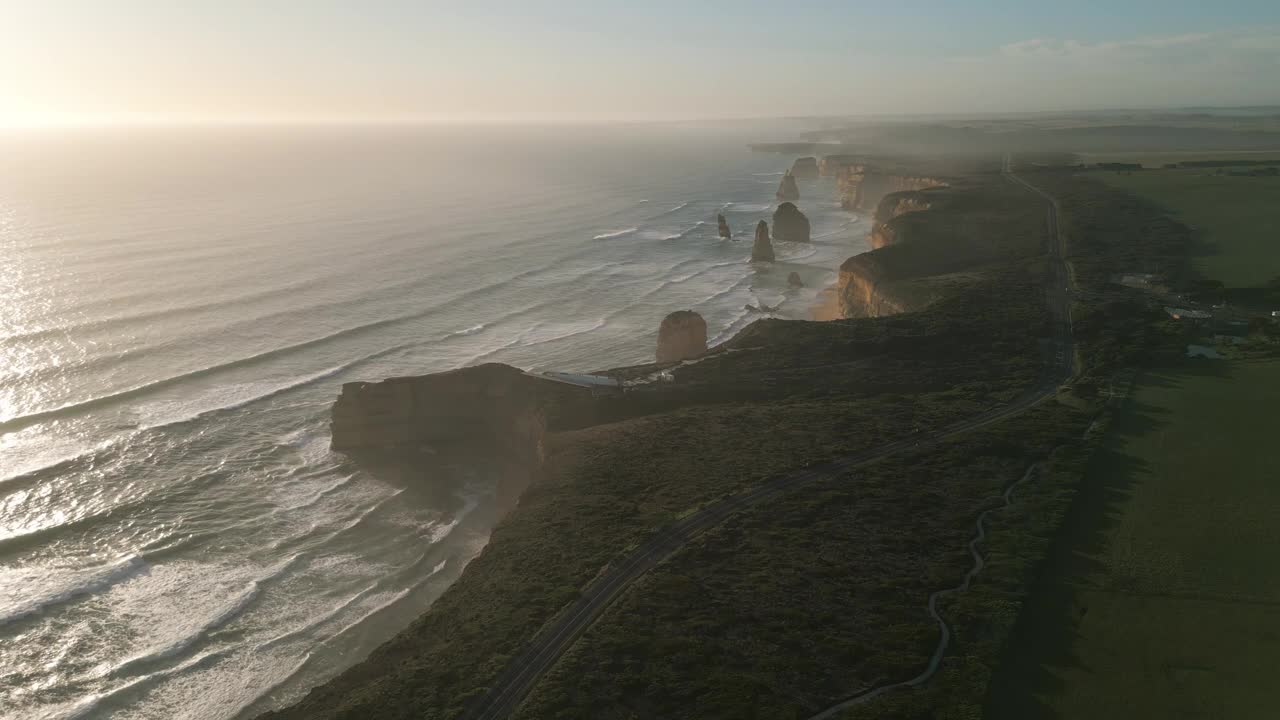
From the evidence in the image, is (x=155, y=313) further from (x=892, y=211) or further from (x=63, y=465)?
(x=892, y=211)

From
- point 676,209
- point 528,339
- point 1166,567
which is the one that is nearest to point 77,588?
point 528,339

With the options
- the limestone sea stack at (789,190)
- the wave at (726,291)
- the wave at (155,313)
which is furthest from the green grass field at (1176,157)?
the wave at (155,313)

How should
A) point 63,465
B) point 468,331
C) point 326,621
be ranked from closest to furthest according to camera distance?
point 326,621 < point 63,465 < point 468,331

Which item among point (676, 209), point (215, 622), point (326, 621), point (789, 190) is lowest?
point (326, 621)

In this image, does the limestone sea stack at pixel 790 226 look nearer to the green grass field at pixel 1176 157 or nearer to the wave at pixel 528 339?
the wave at pixel 528 339

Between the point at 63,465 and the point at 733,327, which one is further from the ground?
the point at 733,327

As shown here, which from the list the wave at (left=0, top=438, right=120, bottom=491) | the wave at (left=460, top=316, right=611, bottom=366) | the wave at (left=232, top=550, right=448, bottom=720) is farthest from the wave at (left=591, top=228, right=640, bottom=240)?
the wave at (left=232, top=550, right=448, bottom=720)
